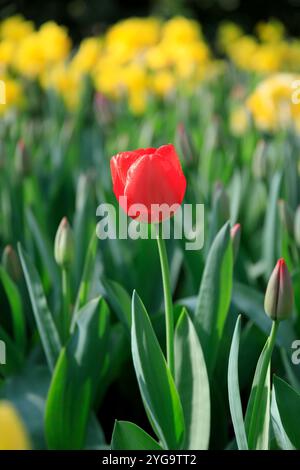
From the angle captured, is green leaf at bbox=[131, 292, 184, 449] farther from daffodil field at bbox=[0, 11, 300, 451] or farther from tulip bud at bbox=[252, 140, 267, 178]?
tulip bud at bbox=[252, 140, 267, 178]

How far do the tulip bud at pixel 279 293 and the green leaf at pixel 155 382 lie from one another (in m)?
0.12

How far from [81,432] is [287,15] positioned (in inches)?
229

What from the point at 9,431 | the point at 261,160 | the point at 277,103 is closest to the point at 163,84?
the point at 277,103

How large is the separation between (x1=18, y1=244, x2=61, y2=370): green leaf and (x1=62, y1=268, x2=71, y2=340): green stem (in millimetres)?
31

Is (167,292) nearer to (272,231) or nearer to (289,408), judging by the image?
(289,408)

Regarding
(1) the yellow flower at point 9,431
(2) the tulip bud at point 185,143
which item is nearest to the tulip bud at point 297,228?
(2) the tulip bud at point 185,143

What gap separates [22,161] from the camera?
4.25 ft

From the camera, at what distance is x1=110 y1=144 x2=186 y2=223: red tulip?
654 mm

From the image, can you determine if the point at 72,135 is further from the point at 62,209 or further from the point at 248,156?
the point at 248,156

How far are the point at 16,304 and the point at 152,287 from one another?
225 millimetres

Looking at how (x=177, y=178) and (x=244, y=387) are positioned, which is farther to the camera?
(x=244, y=387)

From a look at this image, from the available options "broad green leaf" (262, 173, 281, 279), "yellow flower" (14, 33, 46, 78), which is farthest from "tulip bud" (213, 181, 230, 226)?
"yellow flower" (14, 33, 46, 78)

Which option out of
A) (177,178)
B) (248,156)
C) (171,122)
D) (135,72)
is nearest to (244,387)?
(177,178)

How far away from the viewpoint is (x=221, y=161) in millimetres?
1469
